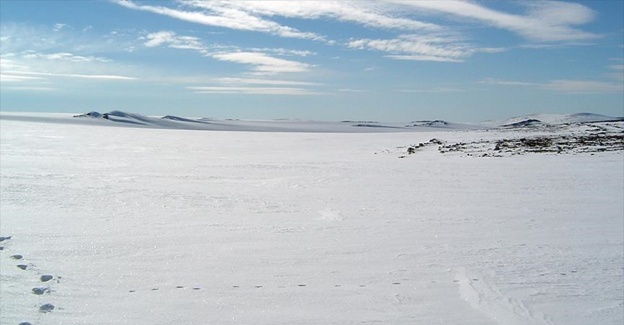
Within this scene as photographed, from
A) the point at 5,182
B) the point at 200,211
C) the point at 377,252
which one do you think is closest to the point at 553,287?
the point at 377,252

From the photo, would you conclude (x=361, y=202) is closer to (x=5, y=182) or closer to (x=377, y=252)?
(x=377, y=252)

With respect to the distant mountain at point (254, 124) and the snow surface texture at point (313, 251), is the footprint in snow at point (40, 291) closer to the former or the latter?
the snow surface texture at point (313, 251)

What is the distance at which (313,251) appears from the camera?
15.7 ft

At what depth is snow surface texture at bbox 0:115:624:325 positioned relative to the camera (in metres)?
3.48

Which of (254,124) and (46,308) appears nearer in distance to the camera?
(46,308)

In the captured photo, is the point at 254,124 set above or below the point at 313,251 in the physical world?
above

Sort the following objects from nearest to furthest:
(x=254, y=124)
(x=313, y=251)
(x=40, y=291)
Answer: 1. (x=40, y=291)
2. (x=313, y=251)
3. (x=254, y=124)

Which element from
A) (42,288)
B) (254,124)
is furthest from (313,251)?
(254,124)

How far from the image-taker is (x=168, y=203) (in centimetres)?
725

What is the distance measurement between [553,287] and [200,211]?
172 inches

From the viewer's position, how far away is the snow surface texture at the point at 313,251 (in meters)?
3.48

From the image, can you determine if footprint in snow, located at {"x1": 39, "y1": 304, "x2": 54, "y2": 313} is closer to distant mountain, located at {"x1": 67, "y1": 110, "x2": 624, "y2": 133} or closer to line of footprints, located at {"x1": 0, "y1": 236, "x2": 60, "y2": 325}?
line of footprints, located at {"x1": 0, "y1": 236, "x2": 60, "y2": 325}

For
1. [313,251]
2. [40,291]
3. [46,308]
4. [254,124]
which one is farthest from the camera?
[254,124]

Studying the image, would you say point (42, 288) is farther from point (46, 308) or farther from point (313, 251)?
point (313, 251)
